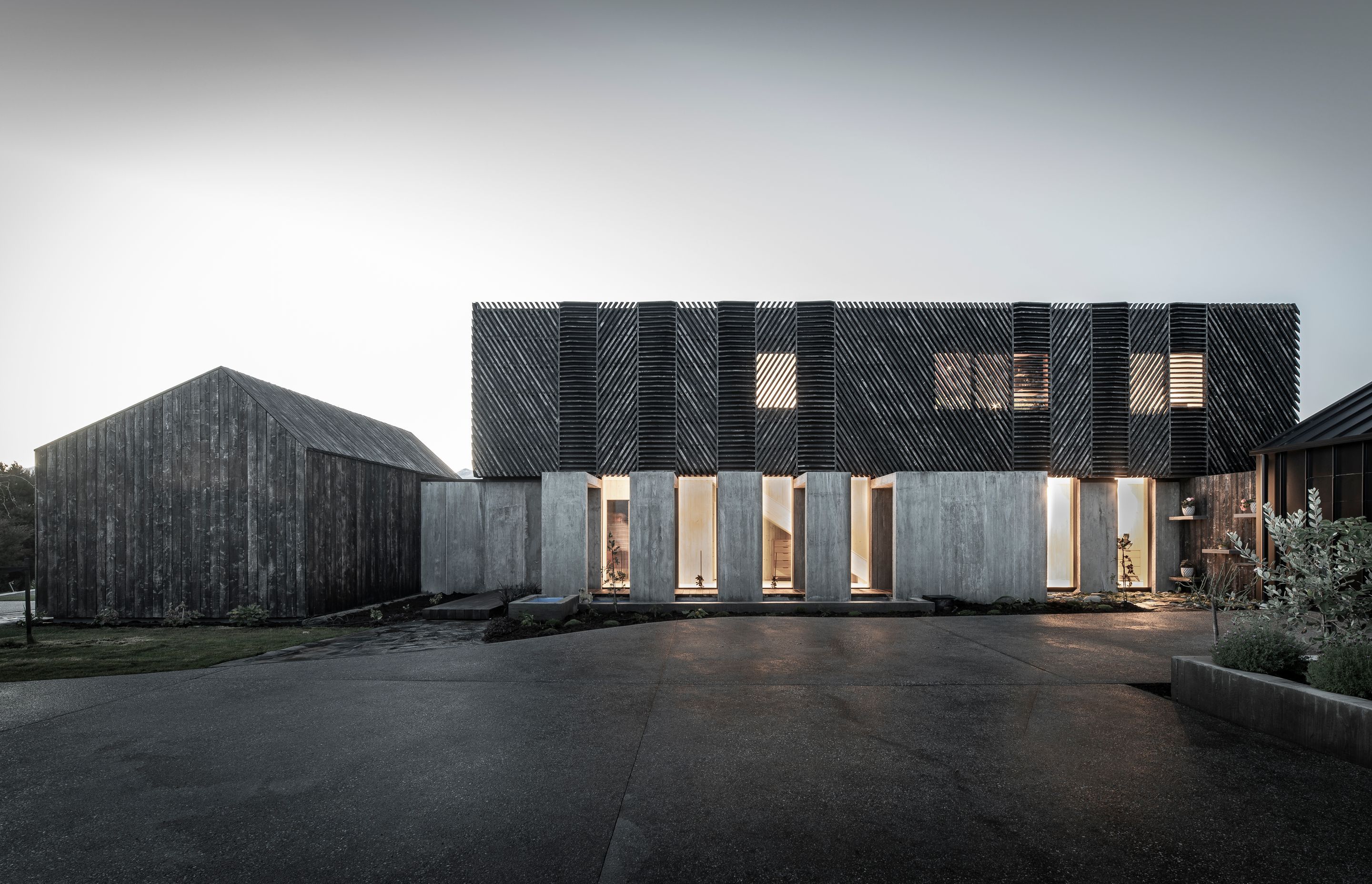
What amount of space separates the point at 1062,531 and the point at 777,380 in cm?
876

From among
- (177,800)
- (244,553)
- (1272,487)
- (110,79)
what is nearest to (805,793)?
Answer: (177,800)

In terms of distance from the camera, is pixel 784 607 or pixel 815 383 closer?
pixel 784 607

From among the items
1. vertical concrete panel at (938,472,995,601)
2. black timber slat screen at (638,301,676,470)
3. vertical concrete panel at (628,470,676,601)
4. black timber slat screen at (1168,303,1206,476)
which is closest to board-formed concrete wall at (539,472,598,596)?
vertical concrete panel at (628,470,676,601)

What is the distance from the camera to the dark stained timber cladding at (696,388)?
15.3 metres

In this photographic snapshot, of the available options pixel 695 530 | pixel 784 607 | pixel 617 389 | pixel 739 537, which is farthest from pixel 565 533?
pixel 784 607

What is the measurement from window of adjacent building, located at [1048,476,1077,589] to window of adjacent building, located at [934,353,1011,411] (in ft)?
8.85

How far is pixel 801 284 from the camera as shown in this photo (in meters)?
17.7

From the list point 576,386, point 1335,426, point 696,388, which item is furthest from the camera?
point 576,386

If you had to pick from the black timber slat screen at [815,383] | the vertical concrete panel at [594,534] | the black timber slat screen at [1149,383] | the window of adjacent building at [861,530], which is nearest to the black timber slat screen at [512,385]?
the vertical concrete panel at [594,534]

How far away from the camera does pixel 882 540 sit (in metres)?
14.5

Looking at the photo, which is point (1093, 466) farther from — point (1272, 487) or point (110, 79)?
point (110, 79)

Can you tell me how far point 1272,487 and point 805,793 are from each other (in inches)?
620

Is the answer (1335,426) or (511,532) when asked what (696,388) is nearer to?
(511,532)

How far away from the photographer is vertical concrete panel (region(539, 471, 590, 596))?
1217 centimetres
